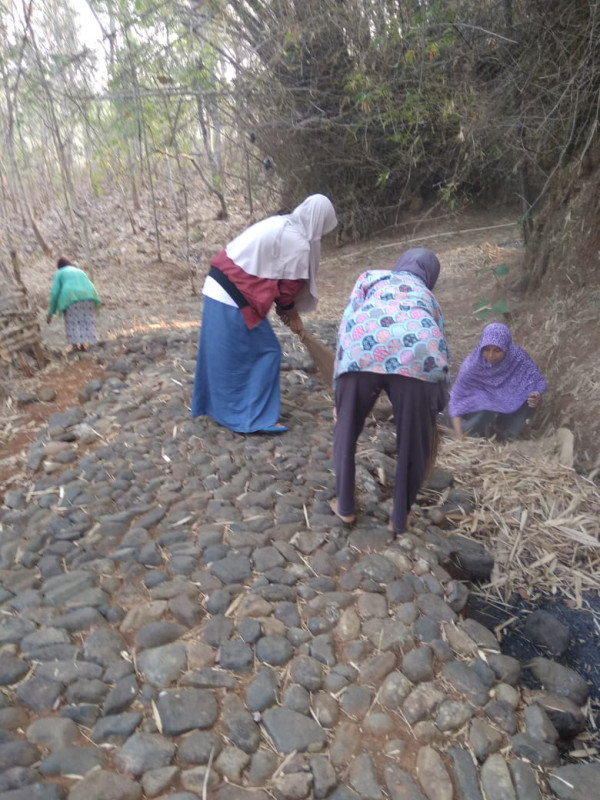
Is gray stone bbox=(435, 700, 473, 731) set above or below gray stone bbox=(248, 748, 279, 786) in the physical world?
below

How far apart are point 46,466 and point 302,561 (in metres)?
1.62

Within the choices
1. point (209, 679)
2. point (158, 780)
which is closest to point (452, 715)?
point (209, 679)

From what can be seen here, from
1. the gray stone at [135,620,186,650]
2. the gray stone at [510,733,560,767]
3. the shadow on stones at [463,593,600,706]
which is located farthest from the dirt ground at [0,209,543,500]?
the gray stone at [510,733,560,767]

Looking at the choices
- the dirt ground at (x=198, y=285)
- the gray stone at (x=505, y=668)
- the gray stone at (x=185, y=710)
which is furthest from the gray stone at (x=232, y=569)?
the dirt ground at (x=198, y=285)

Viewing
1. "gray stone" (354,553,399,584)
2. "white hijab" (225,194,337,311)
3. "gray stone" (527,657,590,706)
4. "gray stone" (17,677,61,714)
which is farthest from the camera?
"white hijab" (225,194,337,311)

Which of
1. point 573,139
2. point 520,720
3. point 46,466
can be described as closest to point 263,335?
point 46,466

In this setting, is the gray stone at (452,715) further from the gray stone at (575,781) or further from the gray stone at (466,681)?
the gray stone at (575,781)

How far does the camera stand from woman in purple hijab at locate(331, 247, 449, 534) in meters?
2.31

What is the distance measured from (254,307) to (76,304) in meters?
2.40

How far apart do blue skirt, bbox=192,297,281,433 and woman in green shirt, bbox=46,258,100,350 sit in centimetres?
202

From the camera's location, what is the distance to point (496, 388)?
4.24 metres

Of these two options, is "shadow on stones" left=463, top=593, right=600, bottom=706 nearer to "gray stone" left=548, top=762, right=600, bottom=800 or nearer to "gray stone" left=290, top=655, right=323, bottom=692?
"gray stone" left=548, top=762, right=600, bottom=800

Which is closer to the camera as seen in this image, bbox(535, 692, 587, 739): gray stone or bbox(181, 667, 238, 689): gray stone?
bbox(181, 667, 238, 689): gray stone

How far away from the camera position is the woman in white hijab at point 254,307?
333 centimetres
